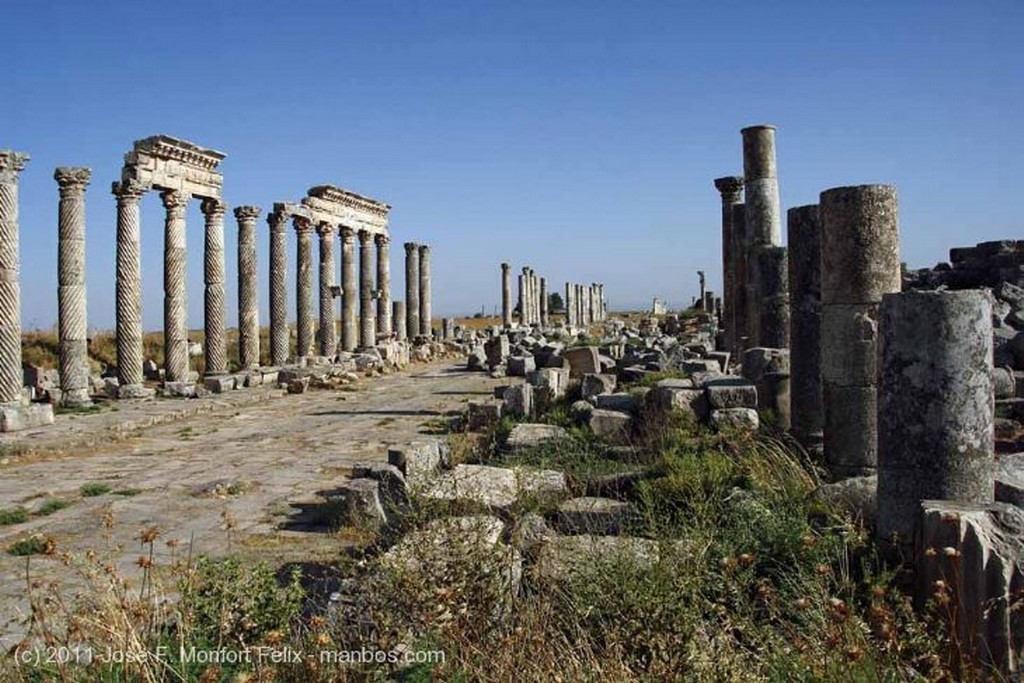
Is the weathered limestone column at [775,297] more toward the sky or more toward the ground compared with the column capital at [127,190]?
more toward the ground

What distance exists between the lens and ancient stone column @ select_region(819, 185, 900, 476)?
8.80 meters

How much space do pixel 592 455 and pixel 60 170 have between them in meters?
16.3

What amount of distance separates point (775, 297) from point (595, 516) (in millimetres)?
7767

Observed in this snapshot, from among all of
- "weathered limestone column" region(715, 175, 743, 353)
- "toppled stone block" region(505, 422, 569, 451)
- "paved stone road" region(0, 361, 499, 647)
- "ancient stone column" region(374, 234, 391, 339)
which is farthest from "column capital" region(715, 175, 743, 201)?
"ancient stone column" region(374, 234, 391, 339)

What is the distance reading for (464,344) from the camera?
143ft

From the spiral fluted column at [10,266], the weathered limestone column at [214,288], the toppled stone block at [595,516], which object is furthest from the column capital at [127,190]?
the toppled stone block at [595,516]

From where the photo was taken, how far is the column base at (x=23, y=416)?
1622 cm

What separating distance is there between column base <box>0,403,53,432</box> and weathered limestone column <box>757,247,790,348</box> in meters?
13.6

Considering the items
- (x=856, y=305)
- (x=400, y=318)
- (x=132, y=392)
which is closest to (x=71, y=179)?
(x=132, y=392)

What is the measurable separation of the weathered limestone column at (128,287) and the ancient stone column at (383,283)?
55.0 feet

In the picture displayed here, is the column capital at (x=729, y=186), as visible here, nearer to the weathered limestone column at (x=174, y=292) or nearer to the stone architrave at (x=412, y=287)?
the weathered limestone column at (x=174, y=292)

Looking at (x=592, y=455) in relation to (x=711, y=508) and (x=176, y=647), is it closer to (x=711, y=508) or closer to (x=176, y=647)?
(x=711, y=508)

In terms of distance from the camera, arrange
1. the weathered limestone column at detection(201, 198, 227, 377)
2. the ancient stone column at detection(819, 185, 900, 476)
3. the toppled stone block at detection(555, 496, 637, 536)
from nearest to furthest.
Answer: the toppled stone block at detection(555, 496, 637, 536), the ancient stone column at detection(819, 185, 900, 476), the weathered limestone column at detection(201, 198, 227, 377)

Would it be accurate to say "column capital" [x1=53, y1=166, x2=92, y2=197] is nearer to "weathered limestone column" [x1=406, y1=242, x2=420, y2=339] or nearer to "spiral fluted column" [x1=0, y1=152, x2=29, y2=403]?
"spiral fluted column" [x1=0, y1=152, x2=29, y2=403]
